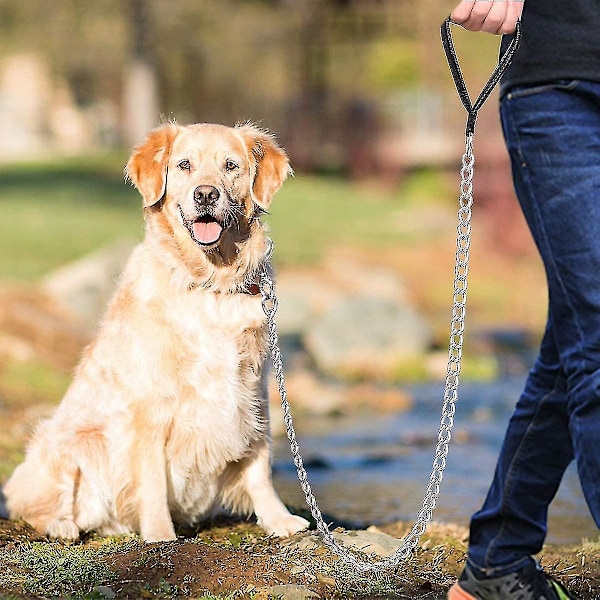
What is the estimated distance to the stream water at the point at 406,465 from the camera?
6.33 m

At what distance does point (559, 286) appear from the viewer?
3238 mm

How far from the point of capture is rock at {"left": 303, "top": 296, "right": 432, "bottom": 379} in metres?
12.1

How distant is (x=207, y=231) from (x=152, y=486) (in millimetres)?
1078

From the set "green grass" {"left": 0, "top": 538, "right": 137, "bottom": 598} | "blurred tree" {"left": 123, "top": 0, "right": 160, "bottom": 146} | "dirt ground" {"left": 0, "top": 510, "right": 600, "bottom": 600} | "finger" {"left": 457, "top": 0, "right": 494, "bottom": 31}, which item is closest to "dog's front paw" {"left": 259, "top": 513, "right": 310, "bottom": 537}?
"dirt ground" {"left": 0, "top": 510, "right": 600, "bottom": 600}

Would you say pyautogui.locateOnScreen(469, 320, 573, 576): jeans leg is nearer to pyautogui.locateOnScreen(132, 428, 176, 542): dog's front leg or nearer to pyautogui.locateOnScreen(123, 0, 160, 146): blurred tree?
pyautogui.locateOnScreen(132, 428, 176, 542): dog's front leg

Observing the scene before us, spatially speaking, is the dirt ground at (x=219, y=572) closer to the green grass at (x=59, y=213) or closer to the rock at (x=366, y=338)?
the rock at (x=366, y=338)

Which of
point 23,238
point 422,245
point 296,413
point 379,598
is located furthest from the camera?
point 422,245

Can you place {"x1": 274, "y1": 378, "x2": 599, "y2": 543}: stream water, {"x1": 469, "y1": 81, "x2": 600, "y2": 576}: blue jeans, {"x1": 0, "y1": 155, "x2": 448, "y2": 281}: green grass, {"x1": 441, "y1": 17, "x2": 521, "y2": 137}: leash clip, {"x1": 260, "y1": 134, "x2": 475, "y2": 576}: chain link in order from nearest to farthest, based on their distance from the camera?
{"x1": 469, "y1": 81, "x2": 600, "y2": 576}: blue jeans
{"x1": 441, "y1": 17, "x2": 521, "y2": 137}: leash clip
{"x1": 260, "y1": 134, "x2": 475, "y2": 576}: chain link
{"x1": 274, "y1": 378, "x2": 599, "y2": 543}: stream water
{"x1": 0, "y1": 155, "x2": 448, "y2": 281}: green grass

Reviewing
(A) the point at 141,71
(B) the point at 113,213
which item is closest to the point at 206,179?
(B) the point at 113,213

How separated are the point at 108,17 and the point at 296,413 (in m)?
24.9

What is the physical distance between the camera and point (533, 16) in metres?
3.29

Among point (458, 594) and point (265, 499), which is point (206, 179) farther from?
point (458, 594)

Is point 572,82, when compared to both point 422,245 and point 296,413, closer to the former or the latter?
point 296,413

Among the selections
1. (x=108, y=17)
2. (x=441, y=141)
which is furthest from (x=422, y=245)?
(x=108, y=17)
